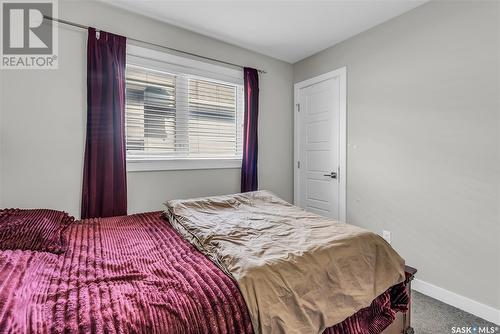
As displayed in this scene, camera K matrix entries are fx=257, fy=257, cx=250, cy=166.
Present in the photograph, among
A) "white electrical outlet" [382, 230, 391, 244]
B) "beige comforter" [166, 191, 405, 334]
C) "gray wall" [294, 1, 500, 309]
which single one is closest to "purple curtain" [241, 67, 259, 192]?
"gray wall" [294, 1, 500, 309]

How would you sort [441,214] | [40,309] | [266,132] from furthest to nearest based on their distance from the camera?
[266,132], [441,214], [40,309]

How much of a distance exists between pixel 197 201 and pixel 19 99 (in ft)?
5.32

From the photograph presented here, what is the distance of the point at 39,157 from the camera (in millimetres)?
2109

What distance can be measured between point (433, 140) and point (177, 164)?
246 centimetres

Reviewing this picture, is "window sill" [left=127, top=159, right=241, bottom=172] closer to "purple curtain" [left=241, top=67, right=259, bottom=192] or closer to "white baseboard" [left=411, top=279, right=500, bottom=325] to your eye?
"purple curtain" [left=241, top=67, right=259, bottom=192]

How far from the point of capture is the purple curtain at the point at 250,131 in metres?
3.21

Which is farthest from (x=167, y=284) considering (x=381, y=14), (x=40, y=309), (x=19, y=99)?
(x=381, y=14)

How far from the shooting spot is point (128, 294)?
95 centimetres

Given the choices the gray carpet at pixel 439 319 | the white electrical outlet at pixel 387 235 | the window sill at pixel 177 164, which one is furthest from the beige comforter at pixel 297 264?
the white electrical outlet at pixel 387 235

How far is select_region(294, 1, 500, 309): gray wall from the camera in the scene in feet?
6.48

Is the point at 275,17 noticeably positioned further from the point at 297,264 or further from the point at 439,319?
the point at 439,319

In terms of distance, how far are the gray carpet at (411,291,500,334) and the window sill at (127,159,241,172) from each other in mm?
2239

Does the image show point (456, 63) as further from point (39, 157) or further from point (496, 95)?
point (39, 157)

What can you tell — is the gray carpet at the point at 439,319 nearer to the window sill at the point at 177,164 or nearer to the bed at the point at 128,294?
the bed at the point at 128,294
